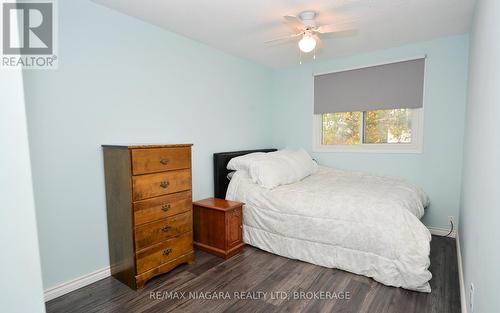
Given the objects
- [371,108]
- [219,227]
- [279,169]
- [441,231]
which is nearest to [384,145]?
[371,108]

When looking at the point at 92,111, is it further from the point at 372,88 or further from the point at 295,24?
the point at 372,88

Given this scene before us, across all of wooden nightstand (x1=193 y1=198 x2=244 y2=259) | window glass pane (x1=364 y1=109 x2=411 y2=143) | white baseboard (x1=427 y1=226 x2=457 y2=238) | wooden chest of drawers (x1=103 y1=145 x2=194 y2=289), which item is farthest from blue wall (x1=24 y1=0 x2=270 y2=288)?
white baseboard (x1=427 y1=226 x2=457 y2=238)

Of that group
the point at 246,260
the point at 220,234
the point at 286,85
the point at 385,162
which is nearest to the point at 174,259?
the point at 220,234

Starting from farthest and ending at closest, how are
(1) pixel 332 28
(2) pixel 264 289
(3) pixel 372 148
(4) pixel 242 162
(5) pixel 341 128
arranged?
(5) pixel 341 128, (3) pixel 372 148, (4) pixel 242 162, (1) pixel 332 28, (2) pixel 264 289

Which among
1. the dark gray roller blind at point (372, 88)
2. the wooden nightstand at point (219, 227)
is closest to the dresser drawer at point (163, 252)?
the wooden nightstand at point (219, 227)

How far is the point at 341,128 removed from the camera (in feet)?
12.8

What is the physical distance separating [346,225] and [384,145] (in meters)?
1.72

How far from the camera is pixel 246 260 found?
2588mm

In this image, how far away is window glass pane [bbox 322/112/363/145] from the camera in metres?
3.78

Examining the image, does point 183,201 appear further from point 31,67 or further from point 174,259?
point 31,67

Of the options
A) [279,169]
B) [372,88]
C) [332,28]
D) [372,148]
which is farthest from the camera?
[372,148]

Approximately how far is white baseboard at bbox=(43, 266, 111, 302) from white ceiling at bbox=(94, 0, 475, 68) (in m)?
2.28

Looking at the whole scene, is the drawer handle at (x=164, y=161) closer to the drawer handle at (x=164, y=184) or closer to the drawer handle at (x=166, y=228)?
the drawer handle at (x=164, y=184)

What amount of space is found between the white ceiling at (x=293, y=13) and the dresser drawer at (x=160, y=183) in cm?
144
